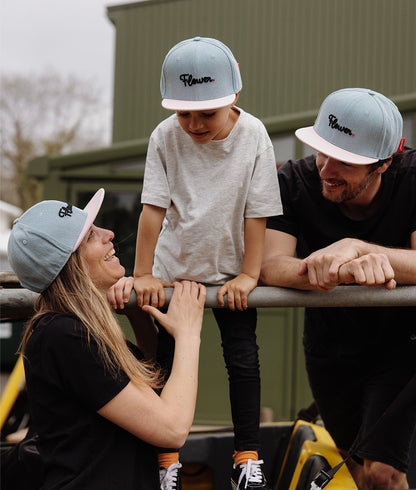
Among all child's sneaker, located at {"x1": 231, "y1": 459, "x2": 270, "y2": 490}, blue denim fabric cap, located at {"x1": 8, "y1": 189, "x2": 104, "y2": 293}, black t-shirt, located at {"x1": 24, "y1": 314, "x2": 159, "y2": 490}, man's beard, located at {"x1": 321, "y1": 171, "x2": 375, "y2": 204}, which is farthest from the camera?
man's beard, located at {"x1": 321, "y1": 171, "x2": 375, "y2": 204}

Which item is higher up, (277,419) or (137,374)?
(137,374)

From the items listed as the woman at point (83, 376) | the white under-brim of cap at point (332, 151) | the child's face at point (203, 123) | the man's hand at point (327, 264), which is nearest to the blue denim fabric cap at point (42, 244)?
the woman at point (83, 376)

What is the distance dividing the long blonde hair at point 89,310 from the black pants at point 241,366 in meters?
0.39

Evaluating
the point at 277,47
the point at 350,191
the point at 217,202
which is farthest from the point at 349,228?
the point at 277,47

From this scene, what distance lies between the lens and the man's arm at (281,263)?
188 centimetres

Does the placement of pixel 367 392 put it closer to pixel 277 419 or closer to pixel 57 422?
pixel 57 422

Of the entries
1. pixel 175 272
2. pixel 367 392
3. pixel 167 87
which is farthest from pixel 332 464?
pixel 167 87

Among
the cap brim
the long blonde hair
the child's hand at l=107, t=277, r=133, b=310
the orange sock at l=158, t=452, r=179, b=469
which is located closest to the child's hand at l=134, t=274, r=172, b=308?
the child's hand at l=107, t=277, r=133, b=310

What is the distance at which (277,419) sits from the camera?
6055mm

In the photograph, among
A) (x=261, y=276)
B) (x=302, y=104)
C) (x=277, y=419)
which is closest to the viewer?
(x=261, y=276)

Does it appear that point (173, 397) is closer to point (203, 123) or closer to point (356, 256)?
point (356, 256)

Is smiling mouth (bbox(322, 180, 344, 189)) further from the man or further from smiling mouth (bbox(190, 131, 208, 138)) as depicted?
smiling mouth (bbox(190, 131, 208, 138))

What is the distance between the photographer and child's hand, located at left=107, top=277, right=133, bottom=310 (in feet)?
6.07

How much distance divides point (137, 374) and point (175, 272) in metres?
0.64
